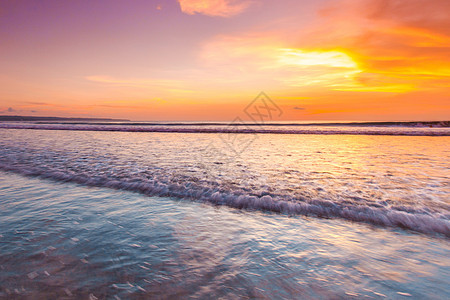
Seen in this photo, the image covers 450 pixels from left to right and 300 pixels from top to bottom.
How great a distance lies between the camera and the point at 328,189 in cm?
593

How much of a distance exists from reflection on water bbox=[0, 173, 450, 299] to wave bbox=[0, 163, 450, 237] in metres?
0.36

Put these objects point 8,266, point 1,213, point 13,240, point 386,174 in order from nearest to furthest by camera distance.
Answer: point 8,266 → point 13,240 → point 1,213 → point 386,174

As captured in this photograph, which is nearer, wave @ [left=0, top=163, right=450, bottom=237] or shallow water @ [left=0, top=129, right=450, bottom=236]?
wave @ [left=0, top=163, right=450, bottom=237]

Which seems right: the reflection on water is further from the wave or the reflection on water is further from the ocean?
the wave

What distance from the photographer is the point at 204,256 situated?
2967 mm

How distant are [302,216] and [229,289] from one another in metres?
2.57

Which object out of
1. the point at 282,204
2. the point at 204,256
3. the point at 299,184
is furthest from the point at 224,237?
the point at 299,184

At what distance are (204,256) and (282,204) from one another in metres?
2.50

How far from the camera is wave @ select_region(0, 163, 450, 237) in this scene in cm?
408

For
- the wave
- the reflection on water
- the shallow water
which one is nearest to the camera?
the reflection on water

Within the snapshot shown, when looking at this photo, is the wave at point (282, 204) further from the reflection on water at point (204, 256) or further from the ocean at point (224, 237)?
the reflection on water at point (204, 256)

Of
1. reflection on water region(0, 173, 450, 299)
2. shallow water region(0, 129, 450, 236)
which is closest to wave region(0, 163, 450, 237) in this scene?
shallow water region(0, 129, 450, 236)

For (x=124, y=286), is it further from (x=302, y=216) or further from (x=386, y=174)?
(x=386, y=174)

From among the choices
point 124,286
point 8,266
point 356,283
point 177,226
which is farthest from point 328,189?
point 8,266
